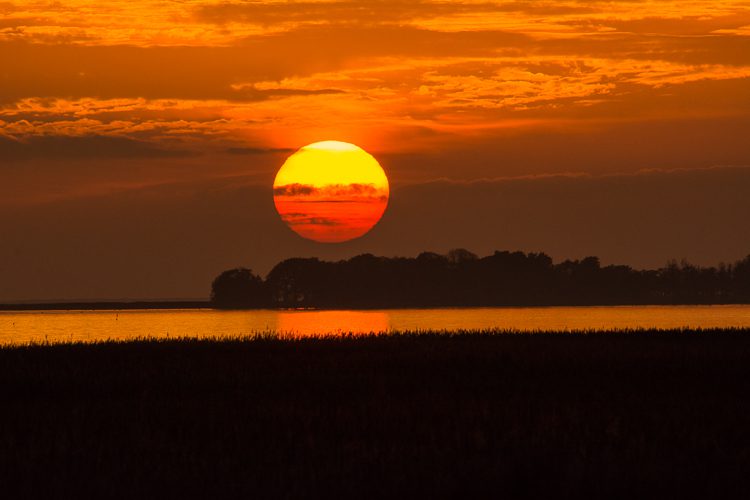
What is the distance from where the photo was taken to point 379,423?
18156 millimetres

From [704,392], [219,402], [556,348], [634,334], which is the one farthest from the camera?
[634,334]

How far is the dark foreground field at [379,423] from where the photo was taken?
13.0 metres

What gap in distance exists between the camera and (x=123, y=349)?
35531 millimetres

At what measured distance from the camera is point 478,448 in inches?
611

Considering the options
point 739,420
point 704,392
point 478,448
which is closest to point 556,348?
point 704,392

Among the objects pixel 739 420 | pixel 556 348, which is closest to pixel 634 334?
pixel 556 348

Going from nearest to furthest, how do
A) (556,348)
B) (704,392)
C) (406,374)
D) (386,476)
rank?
(386,476) → (704,392) → (406,374) → (556,348)

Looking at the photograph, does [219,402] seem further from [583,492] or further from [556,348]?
[556,348]

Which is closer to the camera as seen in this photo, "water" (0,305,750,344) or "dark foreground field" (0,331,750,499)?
"dark foreground field" (0,331,750,499)

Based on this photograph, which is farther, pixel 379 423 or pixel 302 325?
pixel 302 325

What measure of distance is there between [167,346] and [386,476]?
80.1 feet

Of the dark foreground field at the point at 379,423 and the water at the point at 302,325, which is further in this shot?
the water at the point at 302,325

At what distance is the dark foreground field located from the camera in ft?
42.5

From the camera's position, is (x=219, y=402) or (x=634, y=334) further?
(x=634, y=334)
